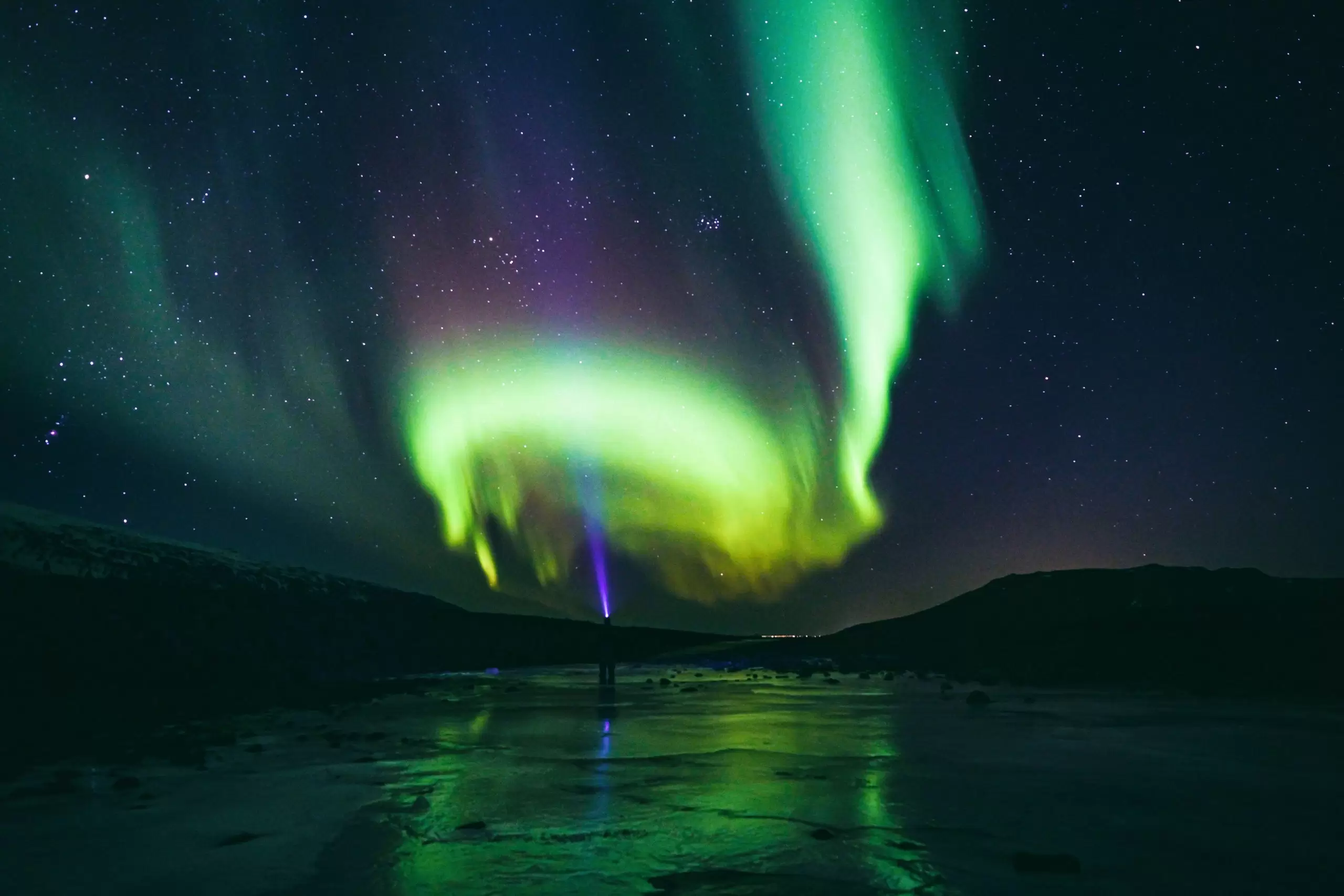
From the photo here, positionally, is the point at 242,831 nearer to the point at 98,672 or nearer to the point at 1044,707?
the point at 1044,707

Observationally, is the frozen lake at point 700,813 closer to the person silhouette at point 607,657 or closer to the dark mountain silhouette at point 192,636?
the dark mountain silhouette at point 192,636

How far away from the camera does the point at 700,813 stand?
9008 mm

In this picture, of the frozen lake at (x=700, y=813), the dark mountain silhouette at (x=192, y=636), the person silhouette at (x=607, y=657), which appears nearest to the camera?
the frozen lake at (x=700, y=813)

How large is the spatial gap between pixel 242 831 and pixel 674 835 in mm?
4067

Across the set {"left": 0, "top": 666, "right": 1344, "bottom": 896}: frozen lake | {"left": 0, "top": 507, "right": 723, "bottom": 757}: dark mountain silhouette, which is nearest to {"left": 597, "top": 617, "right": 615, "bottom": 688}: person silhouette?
{"left": 0, "top": 507, "right": 723, "bottom": 757}: dark mountain silhouette

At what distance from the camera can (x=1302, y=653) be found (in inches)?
1422

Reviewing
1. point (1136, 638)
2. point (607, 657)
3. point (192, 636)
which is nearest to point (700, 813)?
point (607, 657)

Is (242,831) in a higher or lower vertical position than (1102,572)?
lower

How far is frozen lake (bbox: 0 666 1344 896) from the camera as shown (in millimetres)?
6695

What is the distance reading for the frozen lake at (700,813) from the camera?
6.70 meters

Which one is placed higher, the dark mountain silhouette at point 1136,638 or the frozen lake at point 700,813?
the dark mountain silhouette at point 1136,638

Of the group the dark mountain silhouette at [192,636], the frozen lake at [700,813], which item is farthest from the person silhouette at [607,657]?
the frozen lake at [700,813]

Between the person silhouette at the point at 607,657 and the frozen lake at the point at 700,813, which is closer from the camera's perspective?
the frozen lake at the point at 700,813

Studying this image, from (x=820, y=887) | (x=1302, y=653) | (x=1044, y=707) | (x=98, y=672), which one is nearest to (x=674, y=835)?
(x=820, y=887)
